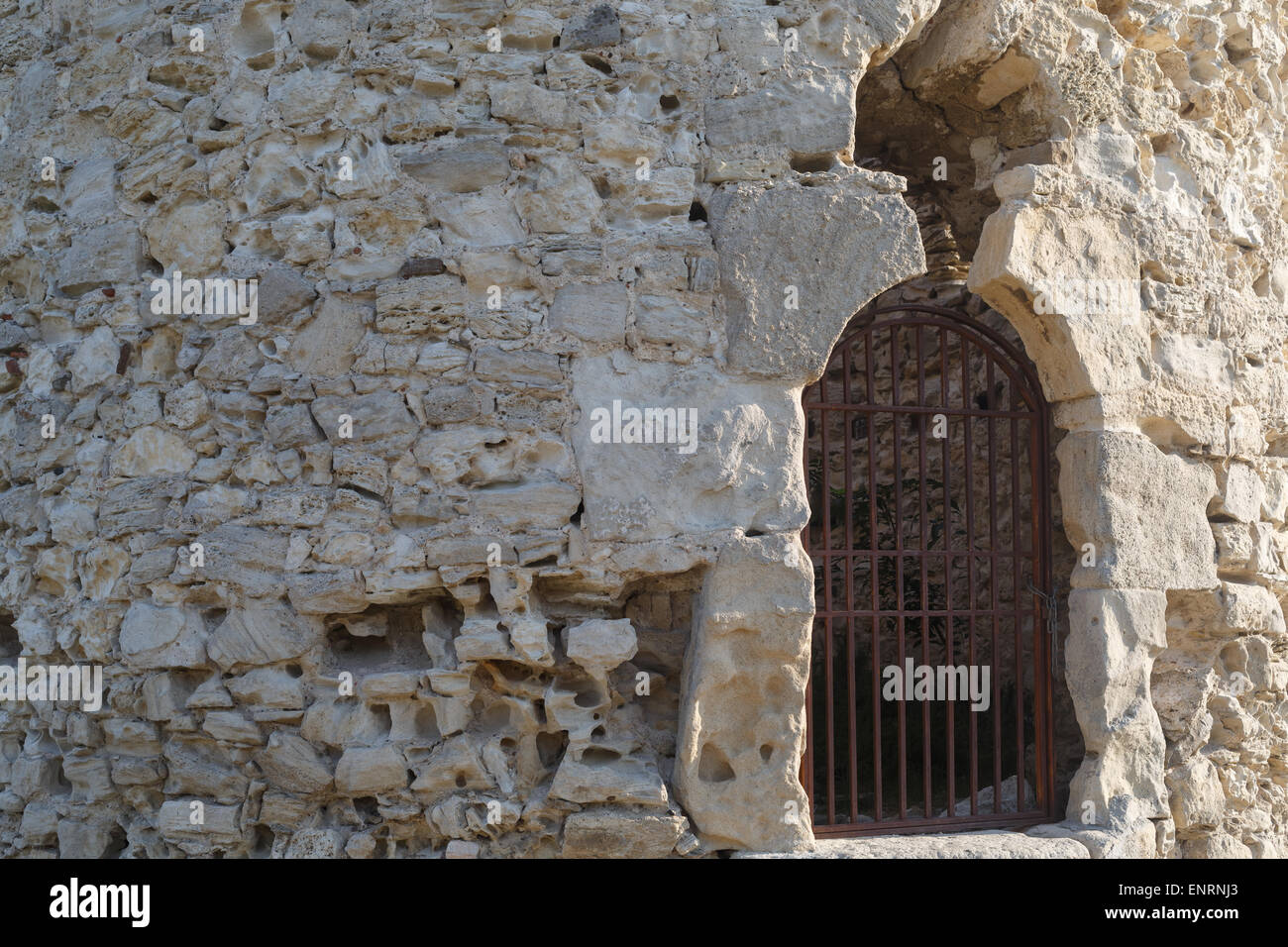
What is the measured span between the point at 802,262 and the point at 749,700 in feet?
4.57

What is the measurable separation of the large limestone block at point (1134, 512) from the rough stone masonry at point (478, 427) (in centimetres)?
2

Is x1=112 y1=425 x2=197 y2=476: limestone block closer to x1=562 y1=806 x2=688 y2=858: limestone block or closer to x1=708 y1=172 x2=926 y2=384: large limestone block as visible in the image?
x1=562 y1=806 x2=688 y2=858: limestone block

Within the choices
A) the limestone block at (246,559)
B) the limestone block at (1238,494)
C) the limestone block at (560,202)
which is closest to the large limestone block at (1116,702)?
the limestone block at (1238,494)

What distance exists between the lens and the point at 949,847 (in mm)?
3877

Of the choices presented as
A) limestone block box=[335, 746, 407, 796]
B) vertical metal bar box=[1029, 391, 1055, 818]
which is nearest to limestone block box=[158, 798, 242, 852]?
limestone block box=[335, 746, 407, 796]

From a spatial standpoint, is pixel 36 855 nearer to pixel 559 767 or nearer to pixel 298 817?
pixel 298 817

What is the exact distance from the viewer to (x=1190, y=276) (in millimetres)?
4645

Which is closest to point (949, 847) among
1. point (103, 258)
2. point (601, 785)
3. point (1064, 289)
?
point (601, 785)

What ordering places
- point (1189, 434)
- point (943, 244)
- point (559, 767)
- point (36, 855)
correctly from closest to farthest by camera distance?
point (559, 767) < point (36, 855) < point (1189, 434) < point (943, 244)

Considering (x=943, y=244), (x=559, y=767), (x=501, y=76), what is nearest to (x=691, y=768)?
(x=559, y=767)

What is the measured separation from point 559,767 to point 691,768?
0.40 m

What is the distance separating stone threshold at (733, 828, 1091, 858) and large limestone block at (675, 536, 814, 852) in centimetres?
13

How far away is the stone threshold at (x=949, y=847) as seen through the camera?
12.3ft

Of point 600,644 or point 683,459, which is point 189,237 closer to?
point 683,459
